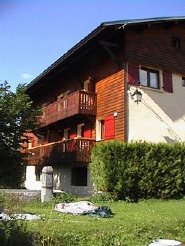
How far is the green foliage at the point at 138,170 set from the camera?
59.6ft

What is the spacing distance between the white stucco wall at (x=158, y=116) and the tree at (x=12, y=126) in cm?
587

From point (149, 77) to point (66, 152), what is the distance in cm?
653

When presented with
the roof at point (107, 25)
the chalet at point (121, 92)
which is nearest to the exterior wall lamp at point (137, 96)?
the chalet at point (121, 92)

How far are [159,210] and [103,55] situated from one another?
38.1 feet

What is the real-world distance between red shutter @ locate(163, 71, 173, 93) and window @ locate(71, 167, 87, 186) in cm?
675

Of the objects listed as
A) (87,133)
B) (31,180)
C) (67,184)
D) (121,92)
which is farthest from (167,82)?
(31,180)

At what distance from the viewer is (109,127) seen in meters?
22.5

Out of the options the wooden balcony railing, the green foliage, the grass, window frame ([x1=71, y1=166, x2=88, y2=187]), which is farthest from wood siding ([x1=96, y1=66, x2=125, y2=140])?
the grass

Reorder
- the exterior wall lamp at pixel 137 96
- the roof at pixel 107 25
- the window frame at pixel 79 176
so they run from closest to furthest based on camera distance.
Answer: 1. the roof at pixel 107 25
2. the exterior wall lamp at pixel 137 96
3. the window frame at pixel 79 176

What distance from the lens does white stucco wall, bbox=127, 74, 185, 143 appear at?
2184cm

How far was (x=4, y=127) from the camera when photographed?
72.6 ft

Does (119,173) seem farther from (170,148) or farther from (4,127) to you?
(4,127)

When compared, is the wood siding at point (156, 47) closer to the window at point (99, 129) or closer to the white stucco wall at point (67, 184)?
the window at point (99, 129)

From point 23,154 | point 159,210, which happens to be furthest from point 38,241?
point 23,154
